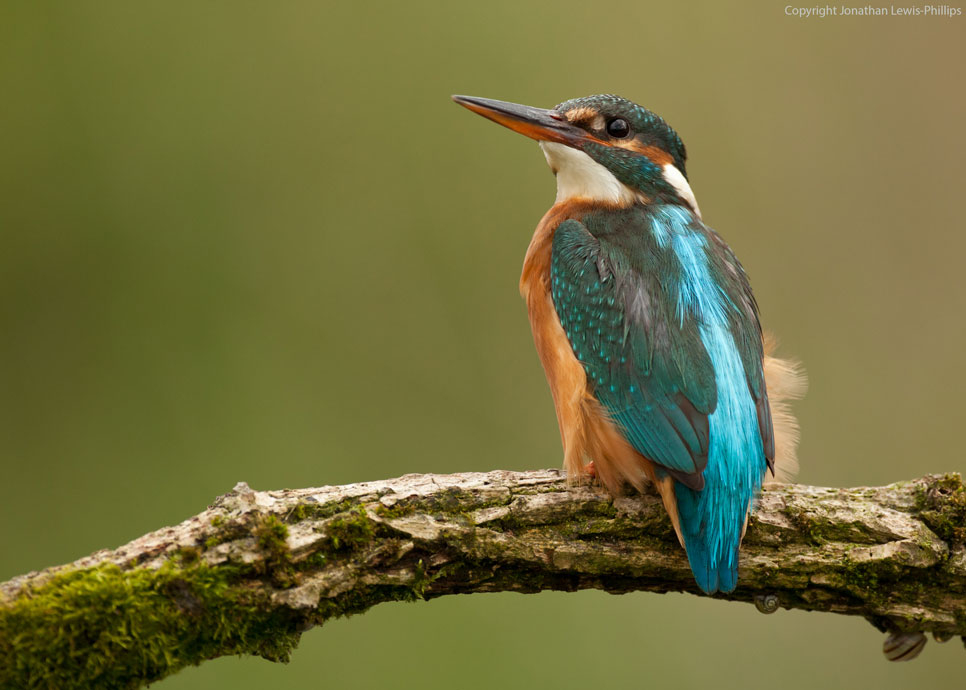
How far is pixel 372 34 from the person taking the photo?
202 inches

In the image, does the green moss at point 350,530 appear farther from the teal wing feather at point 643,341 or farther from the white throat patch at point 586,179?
the white throat patch at point 586,179

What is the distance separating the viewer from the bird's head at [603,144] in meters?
3.20

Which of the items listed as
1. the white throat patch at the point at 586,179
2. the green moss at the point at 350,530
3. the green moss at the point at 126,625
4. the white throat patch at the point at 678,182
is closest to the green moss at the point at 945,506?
the white throat patch at the point at 678,182

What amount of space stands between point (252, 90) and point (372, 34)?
0.74 meters

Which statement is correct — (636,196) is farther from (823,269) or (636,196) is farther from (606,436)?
(823,269)

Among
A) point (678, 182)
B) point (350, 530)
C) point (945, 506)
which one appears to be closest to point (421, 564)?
point (350, 530)

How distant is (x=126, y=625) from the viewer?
192 centimetres

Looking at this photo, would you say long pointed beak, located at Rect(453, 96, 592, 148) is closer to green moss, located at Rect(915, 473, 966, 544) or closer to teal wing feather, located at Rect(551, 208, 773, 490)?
A: teal wing feather, located at Rect(551, 208, 773, 490)

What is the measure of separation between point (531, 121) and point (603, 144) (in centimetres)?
26

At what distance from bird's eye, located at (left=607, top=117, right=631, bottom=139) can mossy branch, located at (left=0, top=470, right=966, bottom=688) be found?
4.22 feet

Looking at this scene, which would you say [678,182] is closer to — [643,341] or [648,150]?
[648,150]

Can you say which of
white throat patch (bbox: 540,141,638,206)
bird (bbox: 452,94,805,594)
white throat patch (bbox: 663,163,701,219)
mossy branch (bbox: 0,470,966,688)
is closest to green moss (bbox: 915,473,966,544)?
mossy branch (bbox: 0,470,966,688)

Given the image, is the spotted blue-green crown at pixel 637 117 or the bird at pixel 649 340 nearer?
the bird at pixel 649 340

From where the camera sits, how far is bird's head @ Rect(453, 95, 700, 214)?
3.20 metres
